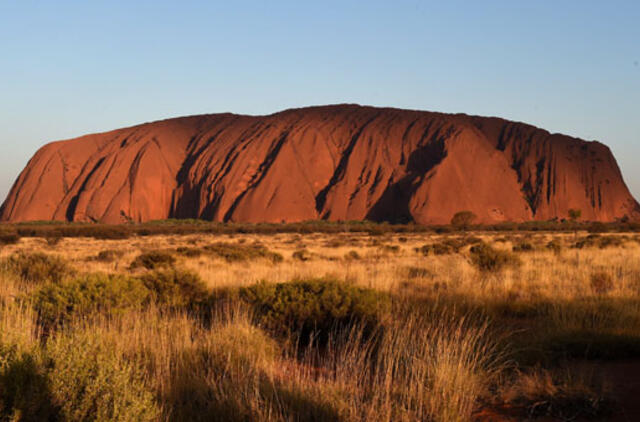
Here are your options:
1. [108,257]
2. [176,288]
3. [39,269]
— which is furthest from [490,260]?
[108,257]

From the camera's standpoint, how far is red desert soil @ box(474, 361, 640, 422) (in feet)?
12.7

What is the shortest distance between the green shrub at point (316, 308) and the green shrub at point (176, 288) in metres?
1.42

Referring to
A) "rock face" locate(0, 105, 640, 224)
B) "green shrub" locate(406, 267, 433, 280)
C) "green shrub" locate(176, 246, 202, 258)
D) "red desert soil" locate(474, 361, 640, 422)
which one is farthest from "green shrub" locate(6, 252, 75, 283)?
"rock face" locate(0, 105, 640, 224)

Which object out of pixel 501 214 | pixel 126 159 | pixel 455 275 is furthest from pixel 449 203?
pixel 455 275

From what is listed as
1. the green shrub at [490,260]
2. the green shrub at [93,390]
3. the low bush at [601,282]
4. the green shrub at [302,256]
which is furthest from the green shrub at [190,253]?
the green shrub at [93,390]

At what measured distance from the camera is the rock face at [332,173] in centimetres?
6988

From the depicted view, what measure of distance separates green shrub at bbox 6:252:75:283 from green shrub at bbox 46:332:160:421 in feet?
26.7

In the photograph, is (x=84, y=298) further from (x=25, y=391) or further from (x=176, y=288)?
(x=25, y=391)

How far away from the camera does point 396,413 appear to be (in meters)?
3.44

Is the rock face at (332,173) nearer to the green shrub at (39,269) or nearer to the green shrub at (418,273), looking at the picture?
the green shrub at (418,273)

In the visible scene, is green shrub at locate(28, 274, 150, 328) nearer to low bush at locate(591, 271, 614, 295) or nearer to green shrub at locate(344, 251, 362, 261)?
low bush at locate(591, 271, 614, 295)

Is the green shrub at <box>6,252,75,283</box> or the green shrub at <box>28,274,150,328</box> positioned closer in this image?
the green shrub at <box>28,274,150,328</box>

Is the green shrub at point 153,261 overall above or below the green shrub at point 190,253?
above

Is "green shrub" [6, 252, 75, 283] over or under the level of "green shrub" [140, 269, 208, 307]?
under
